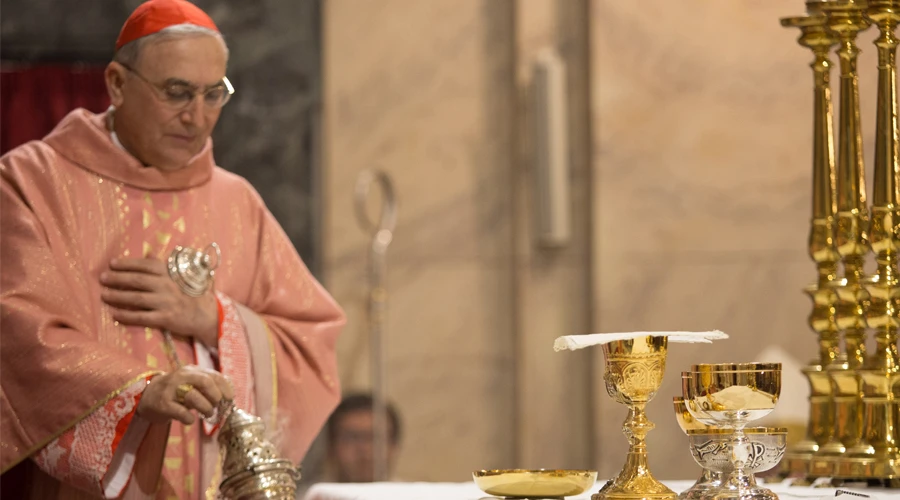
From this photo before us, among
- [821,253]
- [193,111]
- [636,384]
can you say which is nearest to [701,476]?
[636,384]

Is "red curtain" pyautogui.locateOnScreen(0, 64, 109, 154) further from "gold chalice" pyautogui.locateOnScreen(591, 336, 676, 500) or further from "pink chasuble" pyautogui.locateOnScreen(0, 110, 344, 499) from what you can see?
"gold chalice" pyautogui.locateOnScreen(591, 336, 676, 500)

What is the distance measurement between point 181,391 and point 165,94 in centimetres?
87

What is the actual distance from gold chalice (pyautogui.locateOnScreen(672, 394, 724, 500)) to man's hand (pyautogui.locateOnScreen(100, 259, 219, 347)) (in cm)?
140

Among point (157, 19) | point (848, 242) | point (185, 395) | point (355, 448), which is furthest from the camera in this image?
point (355, 448)

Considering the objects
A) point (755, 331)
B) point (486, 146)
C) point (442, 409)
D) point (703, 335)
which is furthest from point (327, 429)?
point (703, 335)

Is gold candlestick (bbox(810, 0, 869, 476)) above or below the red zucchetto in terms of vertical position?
below

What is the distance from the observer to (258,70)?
7.34 m

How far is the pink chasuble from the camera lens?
3.55m

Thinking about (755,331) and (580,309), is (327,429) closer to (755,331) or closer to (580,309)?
(580,309)

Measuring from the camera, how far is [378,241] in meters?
7.37

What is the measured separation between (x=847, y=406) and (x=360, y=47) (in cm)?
453

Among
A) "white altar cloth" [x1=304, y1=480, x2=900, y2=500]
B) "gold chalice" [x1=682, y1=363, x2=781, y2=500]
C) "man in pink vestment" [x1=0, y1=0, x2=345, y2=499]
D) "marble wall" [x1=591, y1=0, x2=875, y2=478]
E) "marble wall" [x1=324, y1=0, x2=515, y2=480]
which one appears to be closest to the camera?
"gold chalice" [x1=682, y1=363, x2=781, y2=500]

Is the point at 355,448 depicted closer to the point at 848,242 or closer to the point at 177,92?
the point at 177,92

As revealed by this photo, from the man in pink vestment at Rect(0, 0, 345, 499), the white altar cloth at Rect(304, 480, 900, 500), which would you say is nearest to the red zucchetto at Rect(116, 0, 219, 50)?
the man in pink vestment at Rect(0, 0, 345, 499)
